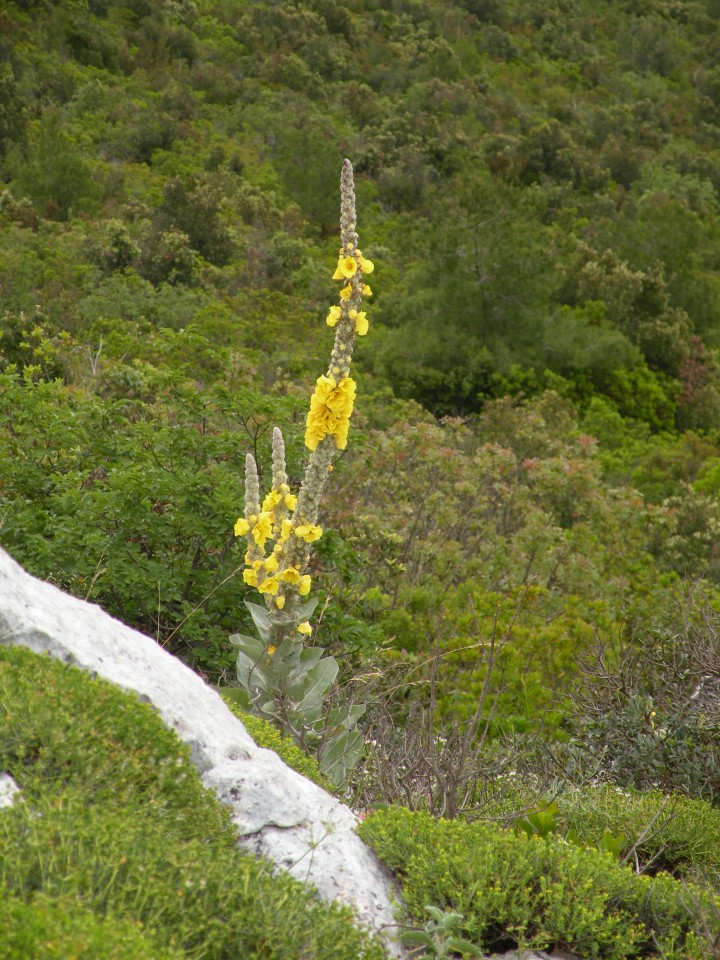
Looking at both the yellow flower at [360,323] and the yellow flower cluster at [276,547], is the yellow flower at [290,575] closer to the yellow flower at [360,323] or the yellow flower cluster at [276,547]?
the yellow flower cluster at [276,547]

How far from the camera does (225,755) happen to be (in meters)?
2.64

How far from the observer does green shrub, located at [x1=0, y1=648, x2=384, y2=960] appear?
191 centimetres

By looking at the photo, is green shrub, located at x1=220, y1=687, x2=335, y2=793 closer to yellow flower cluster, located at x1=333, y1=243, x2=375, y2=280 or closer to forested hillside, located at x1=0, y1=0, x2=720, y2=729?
forested hillside, located at x1=0, y1=0, x2=720, y2=729

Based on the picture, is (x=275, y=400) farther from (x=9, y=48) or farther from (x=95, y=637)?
(x=9, y=48)

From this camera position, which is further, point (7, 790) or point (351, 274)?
point (351, 274)

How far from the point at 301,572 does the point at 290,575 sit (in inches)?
4.9

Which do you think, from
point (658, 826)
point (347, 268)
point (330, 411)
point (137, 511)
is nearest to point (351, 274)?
point (347, 268)

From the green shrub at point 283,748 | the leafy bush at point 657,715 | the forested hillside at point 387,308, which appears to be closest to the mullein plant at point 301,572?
the green shrub at point 283,748

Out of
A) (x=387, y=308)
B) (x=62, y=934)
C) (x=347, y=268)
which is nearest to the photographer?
(x=62, y=934)

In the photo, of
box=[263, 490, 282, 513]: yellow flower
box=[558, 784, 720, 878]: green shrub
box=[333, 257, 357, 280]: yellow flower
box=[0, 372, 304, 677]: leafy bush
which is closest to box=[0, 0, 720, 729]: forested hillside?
box=[0, 372, 304, 677]: leafy bush

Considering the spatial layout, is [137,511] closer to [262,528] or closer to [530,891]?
[262,528]

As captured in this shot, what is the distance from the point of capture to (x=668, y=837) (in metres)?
3.52

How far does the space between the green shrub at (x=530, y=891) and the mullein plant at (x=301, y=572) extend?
0.90 metres

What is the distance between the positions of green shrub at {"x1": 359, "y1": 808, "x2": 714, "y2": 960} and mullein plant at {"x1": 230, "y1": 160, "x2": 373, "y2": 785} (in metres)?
0.90
